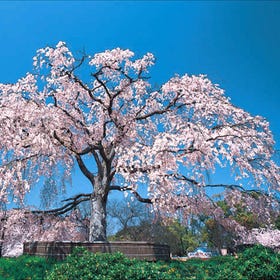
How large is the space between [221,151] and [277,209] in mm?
3734

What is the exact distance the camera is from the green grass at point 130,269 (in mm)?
5512

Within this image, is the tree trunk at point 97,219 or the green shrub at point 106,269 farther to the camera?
the tree trunk at point 97,219

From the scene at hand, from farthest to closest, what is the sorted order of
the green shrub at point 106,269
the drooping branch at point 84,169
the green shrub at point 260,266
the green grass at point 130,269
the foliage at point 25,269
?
the drooping branch at point 84,169
the foliage at point 25,269
the green shrub at point 260,266
the green grass at point 130,269
the green shrub at point 106,269

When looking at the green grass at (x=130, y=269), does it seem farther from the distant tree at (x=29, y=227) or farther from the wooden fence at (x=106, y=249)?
the distant tree at (x=29, y=227)

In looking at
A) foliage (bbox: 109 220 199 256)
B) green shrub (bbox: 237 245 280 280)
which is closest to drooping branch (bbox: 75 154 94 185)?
green shrub (bbox: 237 245 280 280)

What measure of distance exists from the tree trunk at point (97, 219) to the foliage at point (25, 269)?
2.72m

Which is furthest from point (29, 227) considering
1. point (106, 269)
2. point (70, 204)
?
point (106, 269)

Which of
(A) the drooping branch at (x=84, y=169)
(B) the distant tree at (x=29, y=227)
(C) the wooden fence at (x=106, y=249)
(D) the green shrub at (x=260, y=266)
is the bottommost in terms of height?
(D) the green shrub at (x=260, y=266)

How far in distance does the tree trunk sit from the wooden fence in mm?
1645

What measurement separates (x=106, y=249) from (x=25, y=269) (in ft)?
9.22

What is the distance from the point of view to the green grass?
5512mm

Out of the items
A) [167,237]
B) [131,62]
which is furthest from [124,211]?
[131,62]

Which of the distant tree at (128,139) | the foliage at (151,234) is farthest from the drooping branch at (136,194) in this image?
the foliage at (151,234)

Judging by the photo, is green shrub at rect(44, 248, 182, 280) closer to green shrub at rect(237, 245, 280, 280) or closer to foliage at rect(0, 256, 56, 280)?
foliage at rect(0, 256, 56, 280)
